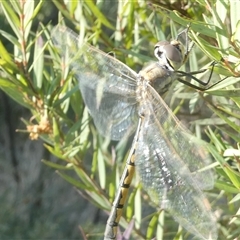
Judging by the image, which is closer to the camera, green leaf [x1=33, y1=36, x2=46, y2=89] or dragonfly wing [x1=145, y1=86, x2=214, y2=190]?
dragonfly wing [x1=145, y1=86, x2=214, y2=190]

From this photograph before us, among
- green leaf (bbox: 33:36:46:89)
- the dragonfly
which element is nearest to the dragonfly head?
the dragonfly

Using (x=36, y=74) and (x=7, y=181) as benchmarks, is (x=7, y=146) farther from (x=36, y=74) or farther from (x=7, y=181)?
(x=36, y=74)

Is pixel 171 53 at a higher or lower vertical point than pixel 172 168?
higher

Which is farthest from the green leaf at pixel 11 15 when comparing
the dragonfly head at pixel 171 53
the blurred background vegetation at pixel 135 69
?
the dragonfly head at pixel 171 53

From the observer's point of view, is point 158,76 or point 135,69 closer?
point 158,76

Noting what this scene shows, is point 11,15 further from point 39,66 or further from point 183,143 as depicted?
point 183,143

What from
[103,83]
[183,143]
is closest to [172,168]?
[183,143]

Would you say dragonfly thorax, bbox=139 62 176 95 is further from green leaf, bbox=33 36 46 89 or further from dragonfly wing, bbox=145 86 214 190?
green leaf, bbox=33 36 46 89
